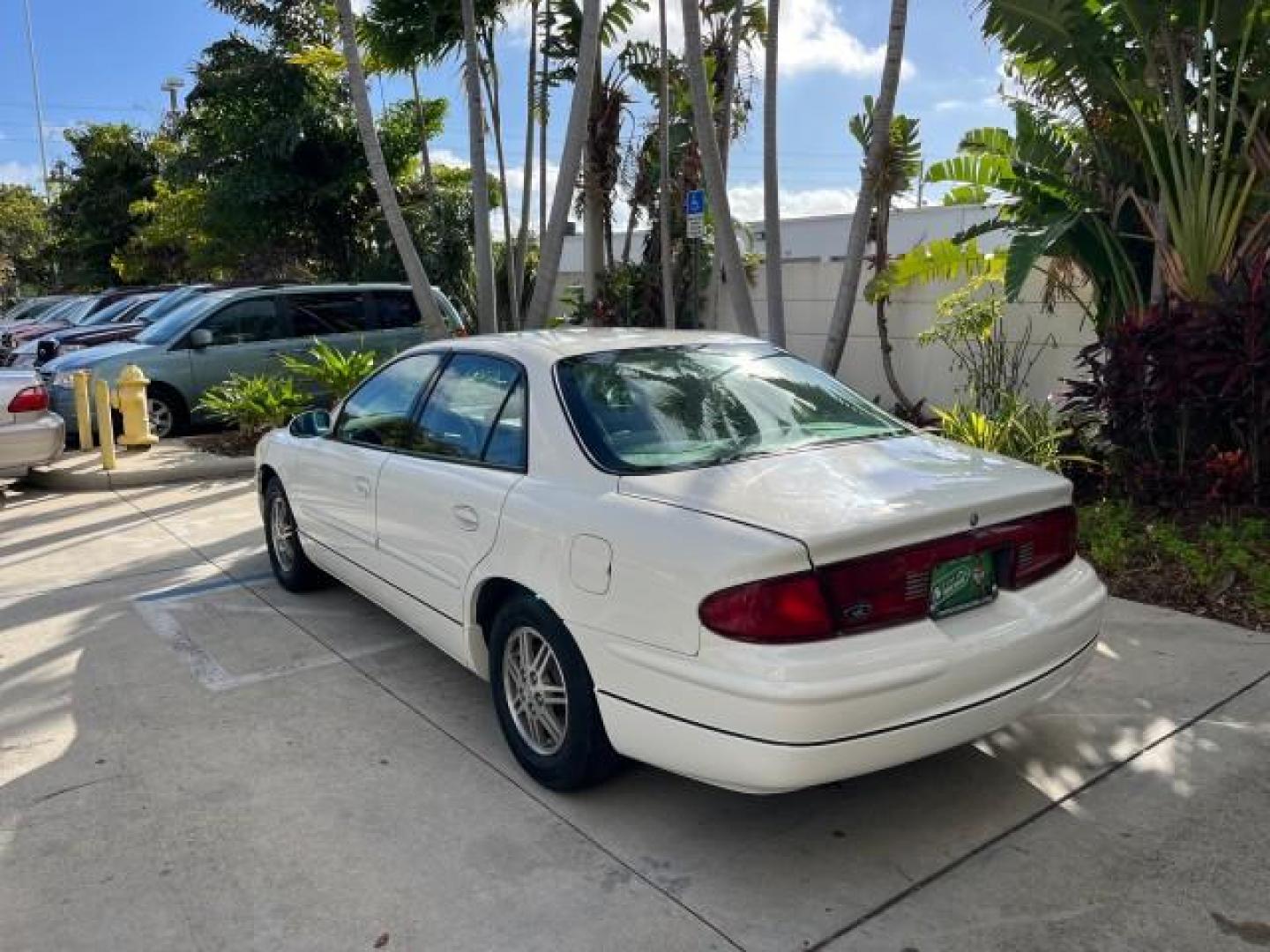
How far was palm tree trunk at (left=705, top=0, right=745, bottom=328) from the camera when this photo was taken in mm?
10367

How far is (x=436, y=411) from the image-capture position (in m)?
4.23

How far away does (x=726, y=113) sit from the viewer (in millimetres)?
10977

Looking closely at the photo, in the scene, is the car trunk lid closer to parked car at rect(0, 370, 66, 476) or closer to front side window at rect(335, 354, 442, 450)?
front side window at rect(335, 354, 442, 450)

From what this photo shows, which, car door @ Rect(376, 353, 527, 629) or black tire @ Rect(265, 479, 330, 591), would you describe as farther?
black tire @ Rect(265, 479, 330, 591)

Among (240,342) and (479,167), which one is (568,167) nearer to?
(479,167)

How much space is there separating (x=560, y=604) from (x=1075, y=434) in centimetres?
513

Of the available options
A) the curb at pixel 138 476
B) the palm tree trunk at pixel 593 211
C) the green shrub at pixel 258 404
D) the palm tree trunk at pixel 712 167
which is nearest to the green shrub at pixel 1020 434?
the palm tree trunk at pixel 712 167

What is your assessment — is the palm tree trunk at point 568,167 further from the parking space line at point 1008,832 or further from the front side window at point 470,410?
the parking space line at point 1008,832

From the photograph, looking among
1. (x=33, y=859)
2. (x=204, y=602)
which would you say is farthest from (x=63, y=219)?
(x=33, y=859)

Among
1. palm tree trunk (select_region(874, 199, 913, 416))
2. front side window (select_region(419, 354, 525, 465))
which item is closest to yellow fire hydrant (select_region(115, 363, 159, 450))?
front side window (select_region(419, 354, 525, 465))

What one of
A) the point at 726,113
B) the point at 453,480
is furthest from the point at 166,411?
the point at 453,480

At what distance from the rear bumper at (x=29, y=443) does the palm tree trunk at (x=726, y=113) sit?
6.46 meters

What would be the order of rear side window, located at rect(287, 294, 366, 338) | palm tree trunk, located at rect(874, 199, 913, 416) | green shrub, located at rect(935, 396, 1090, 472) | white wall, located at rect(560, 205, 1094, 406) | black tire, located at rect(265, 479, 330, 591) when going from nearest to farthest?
1. black tire, located at rect(265, 479, 330, 591)
2. green shrub, located at rect(935, 396, 1090, 472)
3. white wall, located at rect(560, 205, 1094, 406)
4. palm tree trunk, located at rect(874, 199, 913, 416)
5. rear side window, located at rect(287, 294, 366, 338)

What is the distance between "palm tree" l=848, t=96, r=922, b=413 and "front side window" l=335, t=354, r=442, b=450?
19.3 feet
